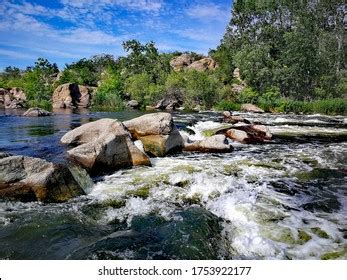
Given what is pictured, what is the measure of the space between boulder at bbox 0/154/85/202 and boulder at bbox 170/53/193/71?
72.4 m

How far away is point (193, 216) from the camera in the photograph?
284 inches

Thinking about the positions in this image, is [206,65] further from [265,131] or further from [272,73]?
[265,131]

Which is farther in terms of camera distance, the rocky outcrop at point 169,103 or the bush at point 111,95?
the bush at point 111,95

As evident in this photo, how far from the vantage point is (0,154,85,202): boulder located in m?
7.83

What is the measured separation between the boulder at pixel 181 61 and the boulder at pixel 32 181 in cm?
7242

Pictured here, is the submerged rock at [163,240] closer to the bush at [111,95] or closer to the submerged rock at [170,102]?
the bush at [111,95]

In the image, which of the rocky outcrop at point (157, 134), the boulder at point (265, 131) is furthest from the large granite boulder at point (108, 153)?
the boulder at point (265, 131)

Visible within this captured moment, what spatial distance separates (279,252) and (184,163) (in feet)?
21.5

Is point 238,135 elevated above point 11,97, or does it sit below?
below

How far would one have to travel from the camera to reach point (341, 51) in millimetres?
51656

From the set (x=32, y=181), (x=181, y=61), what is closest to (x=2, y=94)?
(x=181, y=61)

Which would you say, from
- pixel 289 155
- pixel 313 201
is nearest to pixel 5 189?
pixel 313 201

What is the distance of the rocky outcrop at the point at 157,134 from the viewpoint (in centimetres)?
1382

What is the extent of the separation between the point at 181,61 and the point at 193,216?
75502 mm
